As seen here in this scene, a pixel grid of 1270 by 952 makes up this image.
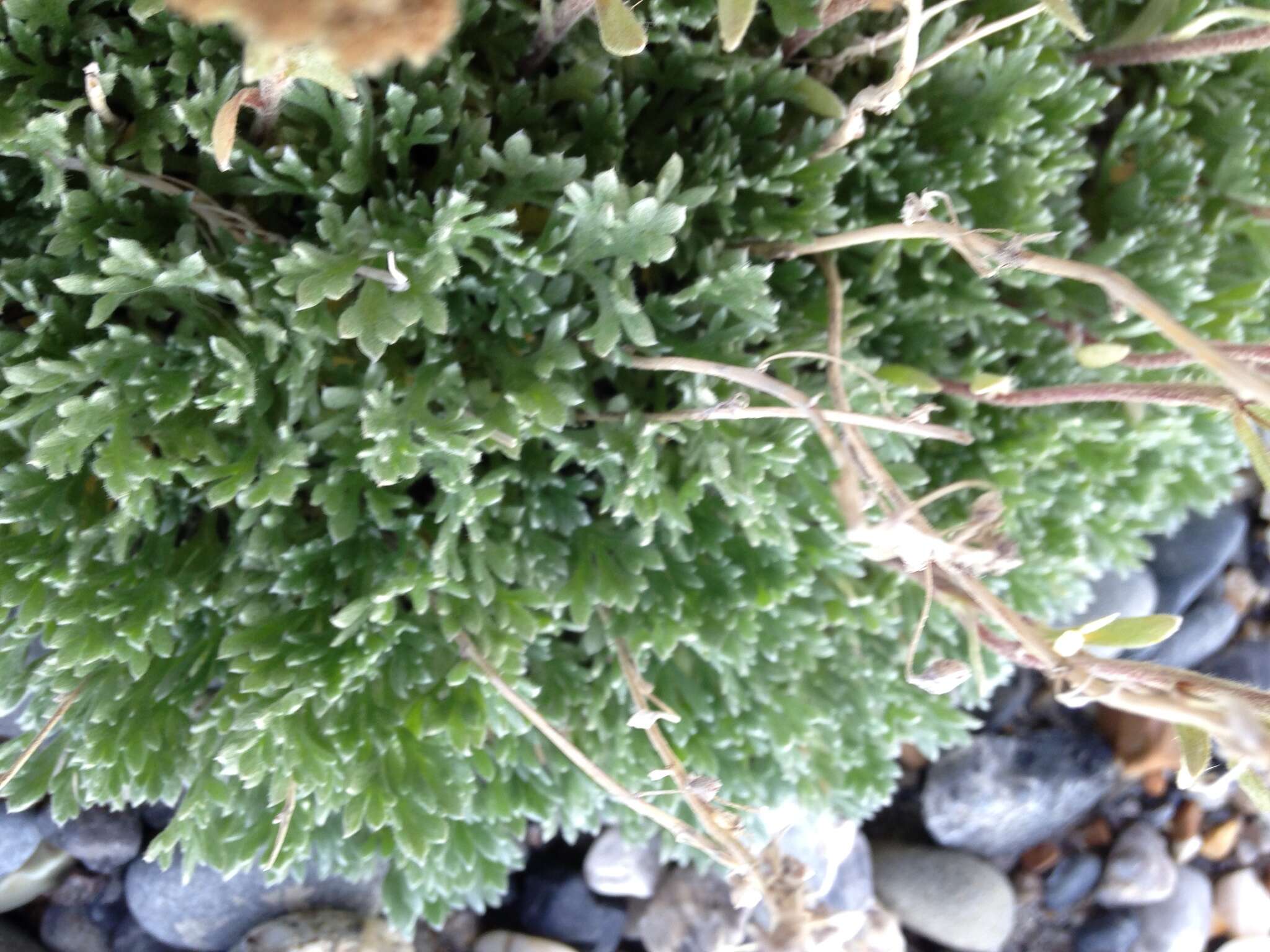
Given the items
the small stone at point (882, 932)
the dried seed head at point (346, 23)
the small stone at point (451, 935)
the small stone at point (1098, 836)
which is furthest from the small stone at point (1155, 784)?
the dried seed head at point (346, 23)

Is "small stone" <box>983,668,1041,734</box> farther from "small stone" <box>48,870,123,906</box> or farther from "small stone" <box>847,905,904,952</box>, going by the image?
"small stone" <box>48,870,123,906</box>

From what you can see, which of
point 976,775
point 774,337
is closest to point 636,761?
point 774,337

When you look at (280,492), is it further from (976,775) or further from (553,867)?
(976,775)

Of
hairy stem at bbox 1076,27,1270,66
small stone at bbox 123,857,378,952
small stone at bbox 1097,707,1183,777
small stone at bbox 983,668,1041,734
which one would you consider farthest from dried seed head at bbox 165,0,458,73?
small stone at bbox 1097,707,1183,777

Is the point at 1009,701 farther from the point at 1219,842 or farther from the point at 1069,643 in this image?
the point at 1069,643

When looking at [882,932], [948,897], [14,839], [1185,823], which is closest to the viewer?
[14,839]

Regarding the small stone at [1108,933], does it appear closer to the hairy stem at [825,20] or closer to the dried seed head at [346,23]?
the hairy stem at [825,20]

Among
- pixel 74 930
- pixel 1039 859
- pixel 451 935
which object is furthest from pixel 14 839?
pixel 1039 859
